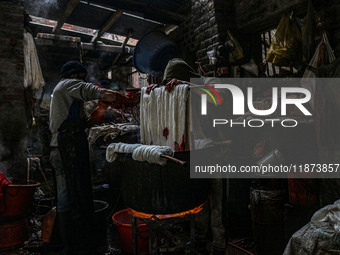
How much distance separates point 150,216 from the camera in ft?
8.32

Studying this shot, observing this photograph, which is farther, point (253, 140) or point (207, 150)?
point (253, 140)

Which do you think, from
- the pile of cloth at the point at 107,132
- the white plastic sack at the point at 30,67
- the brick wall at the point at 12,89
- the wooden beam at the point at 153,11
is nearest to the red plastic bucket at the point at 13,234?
the brick wall at the point at 12,89

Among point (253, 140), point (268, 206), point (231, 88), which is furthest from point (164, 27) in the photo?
point (268, 206)

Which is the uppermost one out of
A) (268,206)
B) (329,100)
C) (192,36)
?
(192,36)

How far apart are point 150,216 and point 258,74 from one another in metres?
3.47

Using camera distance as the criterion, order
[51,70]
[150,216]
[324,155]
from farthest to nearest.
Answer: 1. [51,70]
2. [324,155]
3. [150,216]

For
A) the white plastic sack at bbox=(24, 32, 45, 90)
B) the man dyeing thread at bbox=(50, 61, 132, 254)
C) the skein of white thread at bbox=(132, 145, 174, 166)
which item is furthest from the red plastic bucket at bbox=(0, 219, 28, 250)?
the skein of white thread at bbox=(132, 145, 174, 166)

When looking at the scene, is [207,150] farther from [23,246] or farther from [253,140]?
[23,246]

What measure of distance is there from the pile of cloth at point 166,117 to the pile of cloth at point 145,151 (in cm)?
31

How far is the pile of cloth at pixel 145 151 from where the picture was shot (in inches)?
86.8

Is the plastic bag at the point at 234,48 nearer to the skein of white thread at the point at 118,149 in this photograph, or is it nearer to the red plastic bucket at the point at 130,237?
the skein of white thread at the point at 118,149

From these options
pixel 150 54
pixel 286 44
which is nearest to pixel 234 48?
pixel 286 44

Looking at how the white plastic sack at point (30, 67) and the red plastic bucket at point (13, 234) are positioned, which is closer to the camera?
the red plastic bucket at point (13, 234)

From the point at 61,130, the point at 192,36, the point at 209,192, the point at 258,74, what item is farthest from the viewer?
the point at 192,36
